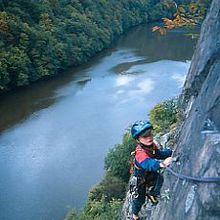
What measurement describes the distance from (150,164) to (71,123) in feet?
77.9

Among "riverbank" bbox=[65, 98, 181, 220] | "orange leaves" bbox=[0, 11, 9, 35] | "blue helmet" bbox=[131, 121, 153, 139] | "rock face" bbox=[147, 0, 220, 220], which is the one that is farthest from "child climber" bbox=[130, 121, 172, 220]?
"orange leaves" bbox=[0, 11, 9, 35]

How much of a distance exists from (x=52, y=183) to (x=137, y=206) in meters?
16.6

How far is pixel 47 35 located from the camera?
40.4 metres

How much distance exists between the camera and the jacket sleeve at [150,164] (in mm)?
4688

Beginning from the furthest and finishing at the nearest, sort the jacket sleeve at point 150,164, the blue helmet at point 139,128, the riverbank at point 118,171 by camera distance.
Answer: the riverbank at point 118,171 < the blue helmet at point 139,128 < the jacket sleeve at point 150,164

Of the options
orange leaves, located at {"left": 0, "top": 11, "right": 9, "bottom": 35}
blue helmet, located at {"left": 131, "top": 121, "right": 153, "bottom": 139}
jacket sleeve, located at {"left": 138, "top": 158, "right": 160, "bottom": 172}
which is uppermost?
blue helmet, located at {"left": 131, "top": 121, "right": 153, "bottom": 139}

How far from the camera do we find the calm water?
21.0 m

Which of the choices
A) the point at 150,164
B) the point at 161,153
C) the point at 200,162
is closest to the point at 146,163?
the point at 150,164

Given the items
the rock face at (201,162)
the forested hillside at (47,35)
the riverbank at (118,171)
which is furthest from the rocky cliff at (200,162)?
the forested hillside at (47,35)

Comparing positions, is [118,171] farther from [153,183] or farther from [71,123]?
[153,183]

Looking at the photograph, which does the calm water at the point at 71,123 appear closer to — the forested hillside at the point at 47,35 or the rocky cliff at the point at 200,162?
the forested hillside at the point at 47,35

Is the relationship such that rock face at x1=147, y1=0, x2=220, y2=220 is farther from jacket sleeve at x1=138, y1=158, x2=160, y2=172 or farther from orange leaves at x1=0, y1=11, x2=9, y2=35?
orange leaves at x1=0, y1=11, x2=9, y2=35

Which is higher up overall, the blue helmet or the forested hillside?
the blue helmet

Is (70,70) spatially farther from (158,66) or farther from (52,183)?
(52,183)
